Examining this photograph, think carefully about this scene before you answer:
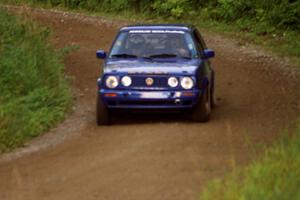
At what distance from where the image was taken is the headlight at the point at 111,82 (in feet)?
50.7

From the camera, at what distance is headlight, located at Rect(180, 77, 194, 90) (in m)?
15.4

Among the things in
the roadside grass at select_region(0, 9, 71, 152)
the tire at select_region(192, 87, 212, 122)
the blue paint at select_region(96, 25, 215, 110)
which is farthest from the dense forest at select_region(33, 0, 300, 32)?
the blue paint at select_region(96, 25, 215, 110)

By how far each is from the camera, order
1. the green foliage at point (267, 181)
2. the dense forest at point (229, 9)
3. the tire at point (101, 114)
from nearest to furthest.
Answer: the green foliage at point (267, 181) < the tire at point (101, 114) < the dense forest at point (229, 9)

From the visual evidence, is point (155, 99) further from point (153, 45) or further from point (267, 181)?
point (267, 181)

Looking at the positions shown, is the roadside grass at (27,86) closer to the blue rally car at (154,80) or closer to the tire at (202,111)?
the blue rally car at (154,80)

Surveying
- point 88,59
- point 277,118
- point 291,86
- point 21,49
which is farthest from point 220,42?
point 277,118

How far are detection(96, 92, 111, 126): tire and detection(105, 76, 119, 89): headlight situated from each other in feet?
0.94

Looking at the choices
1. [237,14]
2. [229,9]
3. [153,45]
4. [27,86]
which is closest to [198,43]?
[153,45]

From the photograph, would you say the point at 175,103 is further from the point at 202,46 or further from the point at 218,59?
the point at 218,59

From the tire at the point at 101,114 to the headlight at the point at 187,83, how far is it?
4.10ft

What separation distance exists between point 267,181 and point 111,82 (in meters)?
6.39

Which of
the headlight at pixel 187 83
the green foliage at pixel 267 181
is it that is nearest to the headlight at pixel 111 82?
the headlight at pixel 187 83

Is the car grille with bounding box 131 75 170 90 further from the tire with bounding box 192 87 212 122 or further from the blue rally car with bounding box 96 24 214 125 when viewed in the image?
the tire with bounding box 192 87 212 122

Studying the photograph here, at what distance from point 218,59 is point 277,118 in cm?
902
